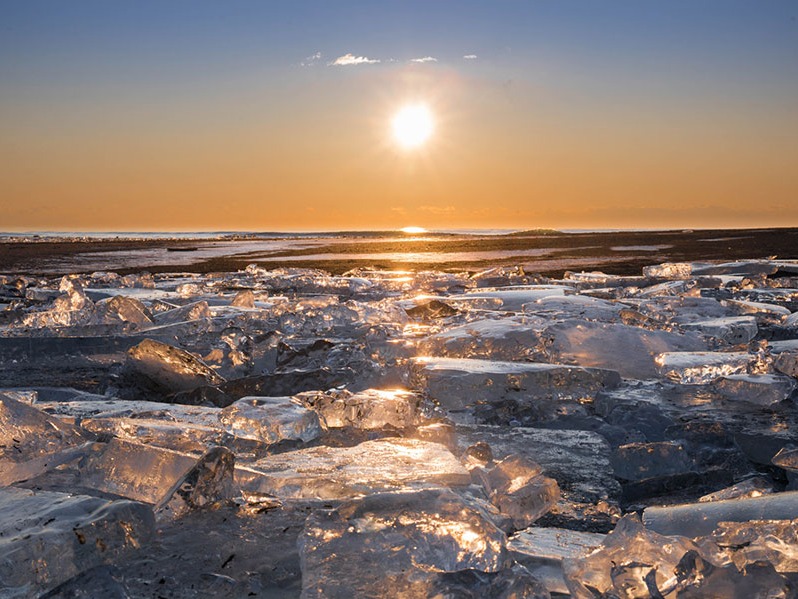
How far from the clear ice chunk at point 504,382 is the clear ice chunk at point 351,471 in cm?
76

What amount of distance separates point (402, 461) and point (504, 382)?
106cm

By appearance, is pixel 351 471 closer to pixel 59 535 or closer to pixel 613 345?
pixel 59 535

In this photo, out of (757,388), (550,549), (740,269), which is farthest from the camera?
(740,269)

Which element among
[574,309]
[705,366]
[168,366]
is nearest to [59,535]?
[168,366]

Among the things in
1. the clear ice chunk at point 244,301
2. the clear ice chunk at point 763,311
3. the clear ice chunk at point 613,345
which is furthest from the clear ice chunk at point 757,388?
the clear ice chunk at point 244,301

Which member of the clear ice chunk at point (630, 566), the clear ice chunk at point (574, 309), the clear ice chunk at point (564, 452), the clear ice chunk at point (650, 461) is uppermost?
the clear ice chunk at point (574, 309)

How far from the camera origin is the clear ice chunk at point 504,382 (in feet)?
8.23

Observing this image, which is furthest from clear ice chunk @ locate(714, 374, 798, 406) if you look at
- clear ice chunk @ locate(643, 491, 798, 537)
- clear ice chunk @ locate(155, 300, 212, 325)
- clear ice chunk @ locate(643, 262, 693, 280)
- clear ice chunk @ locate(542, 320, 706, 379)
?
clear ice chunk @ locate(643, 262, 693, 280)

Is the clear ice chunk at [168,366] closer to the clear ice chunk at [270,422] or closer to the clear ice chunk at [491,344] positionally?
the clear ice chunk at [270,422]

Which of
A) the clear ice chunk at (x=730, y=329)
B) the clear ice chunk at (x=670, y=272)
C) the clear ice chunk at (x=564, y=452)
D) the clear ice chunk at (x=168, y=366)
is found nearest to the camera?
the clear ice chunk at (x=564, y=452)

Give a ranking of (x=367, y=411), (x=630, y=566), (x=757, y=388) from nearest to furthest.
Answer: (x=630, y=566)
(x=367, y=411)
(x=757, y=388)

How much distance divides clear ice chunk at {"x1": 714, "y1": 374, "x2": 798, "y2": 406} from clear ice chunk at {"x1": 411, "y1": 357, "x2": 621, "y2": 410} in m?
0.41

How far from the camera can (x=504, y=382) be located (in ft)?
8.42

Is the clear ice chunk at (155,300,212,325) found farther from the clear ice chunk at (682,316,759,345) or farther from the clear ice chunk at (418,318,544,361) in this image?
the clear ice chunk at (682,316,759,345)
